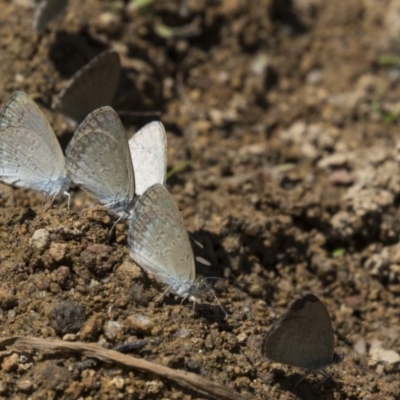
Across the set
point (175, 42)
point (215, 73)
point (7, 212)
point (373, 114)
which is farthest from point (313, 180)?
point (7, 212)

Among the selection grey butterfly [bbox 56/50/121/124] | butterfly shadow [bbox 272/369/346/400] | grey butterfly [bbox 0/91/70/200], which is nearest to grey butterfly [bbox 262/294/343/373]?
butterfly shadow [bbox 272/369/346/400]

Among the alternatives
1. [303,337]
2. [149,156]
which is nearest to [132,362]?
[303,337]

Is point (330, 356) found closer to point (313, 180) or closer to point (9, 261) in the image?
point (9, 261)

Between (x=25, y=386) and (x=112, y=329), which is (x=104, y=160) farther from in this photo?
(x=25, y=386)

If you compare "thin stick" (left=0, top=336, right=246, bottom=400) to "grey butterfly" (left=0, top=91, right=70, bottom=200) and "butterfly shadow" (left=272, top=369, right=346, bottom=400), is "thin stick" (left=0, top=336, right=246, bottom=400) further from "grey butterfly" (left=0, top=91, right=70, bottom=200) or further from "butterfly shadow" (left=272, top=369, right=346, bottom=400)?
"grey butterfly" (left=0, top=91, right=70, bottom=200)

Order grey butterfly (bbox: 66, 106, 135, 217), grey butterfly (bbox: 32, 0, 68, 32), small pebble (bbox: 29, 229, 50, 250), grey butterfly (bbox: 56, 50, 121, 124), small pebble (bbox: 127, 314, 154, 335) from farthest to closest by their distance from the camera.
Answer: grey butterfly (bbox: 32, 0, 68, 32), grey butterfly (bbox: 56, 50, 121, 124), grey butterfly (bbox: 66, 106, 135, 217), small pebble (bbox: 29, 229, 50, 250), small pebble (bbox: 127, 314, 154, 335)
